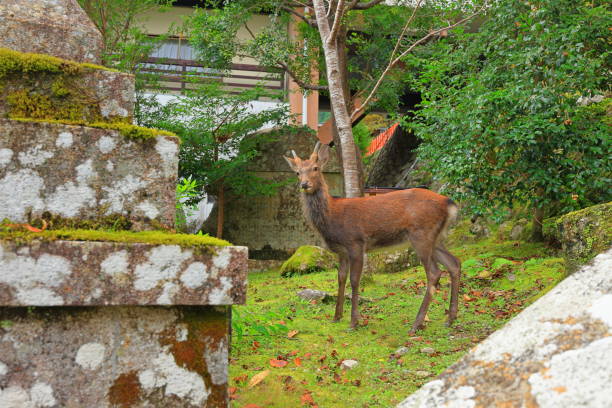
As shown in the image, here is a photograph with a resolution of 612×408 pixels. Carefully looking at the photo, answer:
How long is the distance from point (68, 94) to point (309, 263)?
25.8 ft

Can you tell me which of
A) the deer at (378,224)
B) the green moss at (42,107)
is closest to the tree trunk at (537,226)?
the deer at (378,224)

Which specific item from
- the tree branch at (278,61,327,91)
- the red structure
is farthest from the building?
the red structure

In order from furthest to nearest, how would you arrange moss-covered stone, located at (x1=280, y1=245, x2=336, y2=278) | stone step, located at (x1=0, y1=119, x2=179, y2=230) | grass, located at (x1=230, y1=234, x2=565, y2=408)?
1. moss-covered stone, located at (x1=280, y1=245, x2=336, y2=278)
2. grass, located at (x1=230, y1=234, x2=565, y2=408)
3. stone step, located at (x1=0, y1=119, x2=179, y2=230)

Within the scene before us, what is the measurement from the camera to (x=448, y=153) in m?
7.57

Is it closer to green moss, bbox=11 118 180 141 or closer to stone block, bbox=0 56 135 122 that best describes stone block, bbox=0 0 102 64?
stone block, bbox=0 56 135 122

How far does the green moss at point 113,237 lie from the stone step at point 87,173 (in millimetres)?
181

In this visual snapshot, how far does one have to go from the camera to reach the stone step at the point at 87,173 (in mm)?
2162

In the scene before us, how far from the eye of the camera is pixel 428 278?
19.4 ft

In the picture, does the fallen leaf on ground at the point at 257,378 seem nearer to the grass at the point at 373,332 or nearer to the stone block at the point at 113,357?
the grass at the point at 373,332

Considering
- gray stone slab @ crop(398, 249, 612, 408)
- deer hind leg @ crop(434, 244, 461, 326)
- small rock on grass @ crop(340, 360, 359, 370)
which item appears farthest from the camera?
deer hind leg @ crop(434, 244, 461, 326)

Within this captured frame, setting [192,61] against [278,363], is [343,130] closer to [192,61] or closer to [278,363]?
[278,363]

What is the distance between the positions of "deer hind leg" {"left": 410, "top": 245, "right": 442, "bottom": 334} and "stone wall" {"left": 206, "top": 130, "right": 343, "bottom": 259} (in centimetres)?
733

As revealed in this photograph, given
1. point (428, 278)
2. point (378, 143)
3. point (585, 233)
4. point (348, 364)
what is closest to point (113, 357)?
point (348, 364)

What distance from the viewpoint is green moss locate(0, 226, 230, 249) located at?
1929mm
